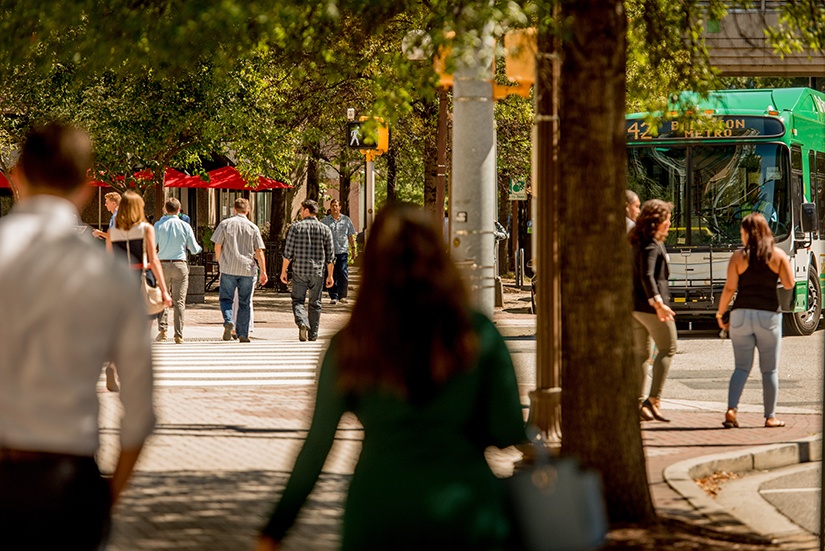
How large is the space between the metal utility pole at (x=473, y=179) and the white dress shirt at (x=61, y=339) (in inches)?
220

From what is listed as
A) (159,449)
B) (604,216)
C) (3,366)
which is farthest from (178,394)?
(3,366)

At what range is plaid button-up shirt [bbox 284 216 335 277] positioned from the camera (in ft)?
56.4

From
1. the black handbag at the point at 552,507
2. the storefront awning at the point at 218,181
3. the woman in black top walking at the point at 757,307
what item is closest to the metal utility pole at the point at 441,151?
the storefront awning at the point at 218,181

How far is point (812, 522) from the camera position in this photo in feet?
25.1

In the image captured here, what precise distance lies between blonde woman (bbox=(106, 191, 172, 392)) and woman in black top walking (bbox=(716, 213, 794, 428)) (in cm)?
491

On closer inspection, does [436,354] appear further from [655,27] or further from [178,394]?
[178,394]

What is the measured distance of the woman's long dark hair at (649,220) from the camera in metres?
10.8

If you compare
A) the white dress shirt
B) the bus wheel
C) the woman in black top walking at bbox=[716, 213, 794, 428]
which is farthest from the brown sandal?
the bus wheel

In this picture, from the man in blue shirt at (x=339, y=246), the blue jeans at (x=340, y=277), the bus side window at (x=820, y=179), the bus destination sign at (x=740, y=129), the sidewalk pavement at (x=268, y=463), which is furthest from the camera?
the blue jeans at (x=340, y=277)

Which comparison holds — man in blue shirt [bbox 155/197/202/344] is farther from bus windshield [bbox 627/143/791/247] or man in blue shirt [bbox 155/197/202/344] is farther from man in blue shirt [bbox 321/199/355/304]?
man in blue shirt [bbox 321/199/355/304]

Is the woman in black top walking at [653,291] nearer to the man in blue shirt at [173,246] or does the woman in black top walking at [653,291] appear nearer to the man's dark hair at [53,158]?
the man in blue shirt at [173,246]

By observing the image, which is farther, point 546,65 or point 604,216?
point 546,65

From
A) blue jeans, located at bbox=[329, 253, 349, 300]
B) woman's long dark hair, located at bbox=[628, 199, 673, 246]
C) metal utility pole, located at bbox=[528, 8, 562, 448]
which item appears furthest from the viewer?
blue jeans, located at bbox=[329, 253, 349, 300]

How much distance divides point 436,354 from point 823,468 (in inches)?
135
